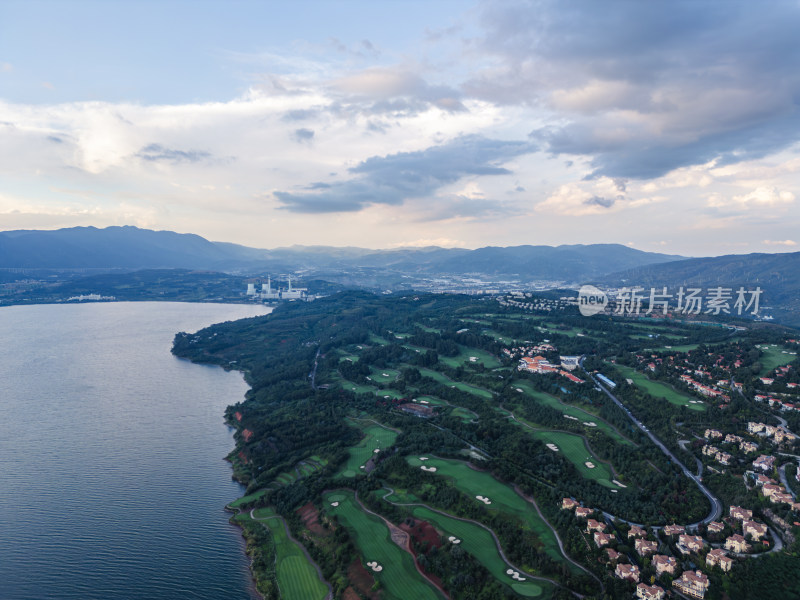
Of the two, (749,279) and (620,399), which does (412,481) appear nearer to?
(620,399)

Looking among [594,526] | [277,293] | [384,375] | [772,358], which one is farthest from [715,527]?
[277,293]

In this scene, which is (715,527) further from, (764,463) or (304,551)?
(304,551)

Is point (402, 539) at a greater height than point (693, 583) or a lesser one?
lesser

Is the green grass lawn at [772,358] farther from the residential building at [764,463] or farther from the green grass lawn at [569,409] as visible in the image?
the green grass lawn at [569,409]

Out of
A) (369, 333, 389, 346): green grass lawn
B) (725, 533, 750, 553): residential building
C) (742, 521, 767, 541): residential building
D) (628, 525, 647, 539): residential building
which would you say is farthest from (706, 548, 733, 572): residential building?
(369, 333, 389, 346): green grass lawn

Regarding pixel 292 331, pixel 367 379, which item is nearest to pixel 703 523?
pixel 367 379

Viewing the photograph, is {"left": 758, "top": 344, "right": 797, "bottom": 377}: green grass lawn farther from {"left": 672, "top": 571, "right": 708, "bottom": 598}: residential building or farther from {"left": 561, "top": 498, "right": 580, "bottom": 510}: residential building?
{"left": 672, "top": 571, "right": 708, "bottom": 598}: residential building
